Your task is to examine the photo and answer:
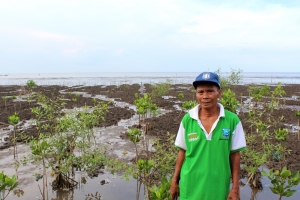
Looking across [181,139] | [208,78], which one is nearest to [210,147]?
[181,139]

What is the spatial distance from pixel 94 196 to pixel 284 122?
8986 millimetres

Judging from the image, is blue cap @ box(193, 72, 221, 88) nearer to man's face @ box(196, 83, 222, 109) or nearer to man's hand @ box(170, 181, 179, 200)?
man's face @ box(196, 83, 222, 109)

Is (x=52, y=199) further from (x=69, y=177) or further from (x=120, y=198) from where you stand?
(x=120, y=198)

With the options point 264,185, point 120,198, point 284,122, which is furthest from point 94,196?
point 284,122

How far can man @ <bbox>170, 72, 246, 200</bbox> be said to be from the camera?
2193 mm

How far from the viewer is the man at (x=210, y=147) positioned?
2.19m

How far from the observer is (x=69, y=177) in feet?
17.9

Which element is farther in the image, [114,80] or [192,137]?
[114,80]

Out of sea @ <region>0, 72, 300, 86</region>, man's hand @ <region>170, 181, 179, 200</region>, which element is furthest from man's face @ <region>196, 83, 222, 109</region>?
sea @ <region>0, 72, 300, 86</region>

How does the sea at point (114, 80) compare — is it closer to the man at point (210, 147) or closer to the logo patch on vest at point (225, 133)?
the man at point (210, 147)

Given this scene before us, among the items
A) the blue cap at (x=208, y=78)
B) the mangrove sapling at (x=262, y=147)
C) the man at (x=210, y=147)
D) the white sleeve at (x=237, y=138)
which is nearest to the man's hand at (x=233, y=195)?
the man at (x=210, y=147)

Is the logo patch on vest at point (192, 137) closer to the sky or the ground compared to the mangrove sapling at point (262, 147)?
closer to the sky

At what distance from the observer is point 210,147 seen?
2.20 meters

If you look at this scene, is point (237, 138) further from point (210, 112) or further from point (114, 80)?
point (114, 80)
